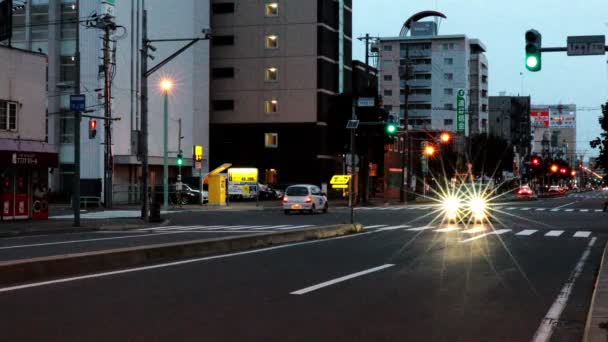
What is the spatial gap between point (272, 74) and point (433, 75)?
65771mm

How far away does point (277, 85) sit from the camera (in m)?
71.2

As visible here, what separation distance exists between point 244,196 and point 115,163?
11.4 metres

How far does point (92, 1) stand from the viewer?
54.3 m

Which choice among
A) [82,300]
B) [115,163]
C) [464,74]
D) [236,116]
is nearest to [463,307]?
[82,300]

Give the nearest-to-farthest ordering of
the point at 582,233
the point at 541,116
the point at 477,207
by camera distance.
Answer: the point at 582,233, the point at 477,207, the point at 541,116

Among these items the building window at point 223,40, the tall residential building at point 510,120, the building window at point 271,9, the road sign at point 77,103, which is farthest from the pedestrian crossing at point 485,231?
the tall residential building at point 510,120

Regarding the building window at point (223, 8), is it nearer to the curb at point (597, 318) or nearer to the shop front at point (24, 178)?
the shop front at point (24, 178)

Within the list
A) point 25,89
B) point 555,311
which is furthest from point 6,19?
point 555,311

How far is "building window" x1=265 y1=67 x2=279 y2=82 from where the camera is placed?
71375 millimetres

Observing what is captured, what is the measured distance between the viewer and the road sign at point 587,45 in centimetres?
1797

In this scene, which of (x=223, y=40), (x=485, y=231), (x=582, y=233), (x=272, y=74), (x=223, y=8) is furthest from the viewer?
(x=223, y=40)

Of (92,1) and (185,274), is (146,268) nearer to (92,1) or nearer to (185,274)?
(185,274)

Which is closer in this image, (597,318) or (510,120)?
(597,318)

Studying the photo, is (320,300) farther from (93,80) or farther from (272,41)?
(272,41)
